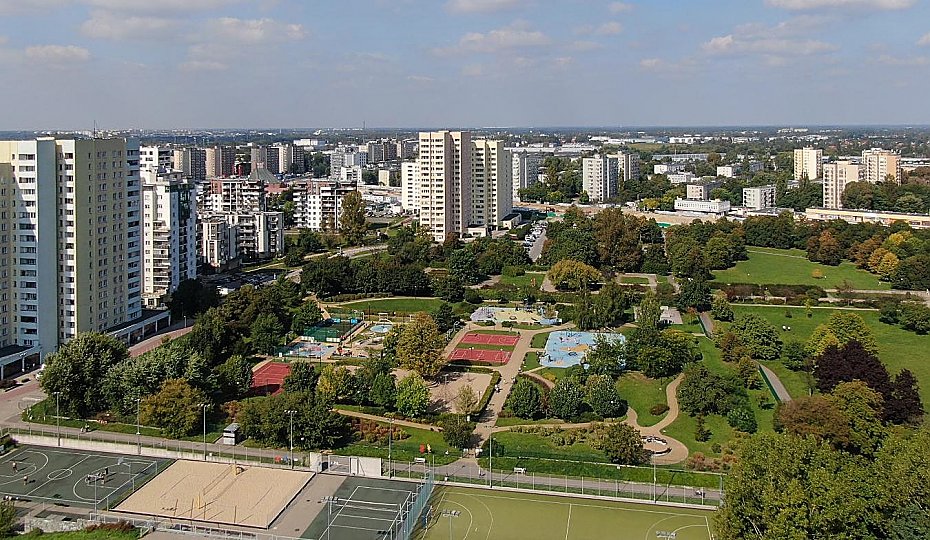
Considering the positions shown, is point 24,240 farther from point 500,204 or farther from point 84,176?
point 500,204

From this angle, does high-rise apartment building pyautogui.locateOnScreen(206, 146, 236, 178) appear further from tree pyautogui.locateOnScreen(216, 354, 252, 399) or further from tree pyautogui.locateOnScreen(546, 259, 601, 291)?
tree pyautogui.locateOnScreen(216, 354, 252, 399)

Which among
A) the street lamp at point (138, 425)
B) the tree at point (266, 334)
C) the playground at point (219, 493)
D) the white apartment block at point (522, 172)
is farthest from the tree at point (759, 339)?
the white apartment block at point (522, 172)

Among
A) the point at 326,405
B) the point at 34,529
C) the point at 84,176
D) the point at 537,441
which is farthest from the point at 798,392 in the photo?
the point at 84,176

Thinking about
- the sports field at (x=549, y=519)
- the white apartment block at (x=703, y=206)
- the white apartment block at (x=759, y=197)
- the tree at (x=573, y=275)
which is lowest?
the sports field at (x=549, y=519)

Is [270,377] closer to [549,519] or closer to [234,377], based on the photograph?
[234,377]

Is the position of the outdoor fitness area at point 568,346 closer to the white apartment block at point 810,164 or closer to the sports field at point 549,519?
the sports field at point 549,519

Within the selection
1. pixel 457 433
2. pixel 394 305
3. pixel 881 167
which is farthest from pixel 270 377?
pixel 881 167

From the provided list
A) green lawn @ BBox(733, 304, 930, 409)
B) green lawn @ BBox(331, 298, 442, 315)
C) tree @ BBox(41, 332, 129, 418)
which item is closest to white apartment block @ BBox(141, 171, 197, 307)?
green lawn @ BBox(331, 298, 442, 315)
